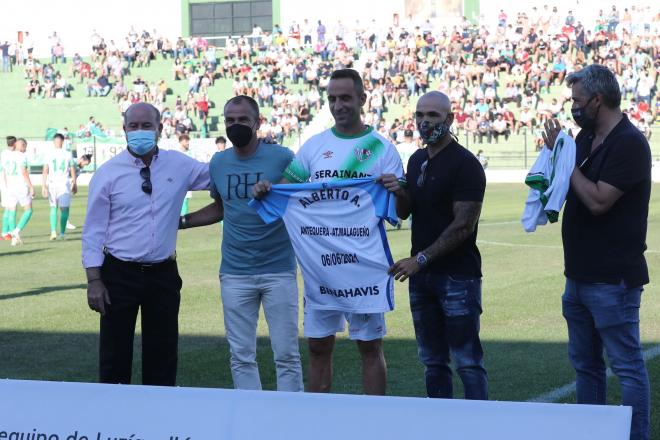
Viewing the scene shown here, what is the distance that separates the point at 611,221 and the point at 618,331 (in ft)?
1.82

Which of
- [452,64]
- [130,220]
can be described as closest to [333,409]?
[130,220]

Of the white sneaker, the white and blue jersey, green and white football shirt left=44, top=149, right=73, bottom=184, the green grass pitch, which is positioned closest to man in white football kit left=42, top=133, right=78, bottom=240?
green and white football shirt left=44, top=149, right=73, bottom=184

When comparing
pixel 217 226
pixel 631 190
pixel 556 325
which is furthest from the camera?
pixel 217 226

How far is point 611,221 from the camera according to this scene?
5.69m

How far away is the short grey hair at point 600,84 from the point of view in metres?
5.66

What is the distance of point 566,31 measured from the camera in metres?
53.2

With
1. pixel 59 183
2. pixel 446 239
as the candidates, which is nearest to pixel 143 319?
pixel 446 239

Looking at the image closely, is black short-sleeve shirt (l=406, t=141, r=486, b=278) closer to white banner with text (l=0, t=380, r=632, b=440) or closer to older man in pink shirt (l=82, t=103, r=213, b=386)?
older man in pink shirt (l=82, t=103, r=213, b=386)

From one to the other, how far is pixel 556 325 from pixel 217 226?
13.3 meters

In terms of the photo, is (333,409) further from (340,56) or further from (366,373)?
(340,56)

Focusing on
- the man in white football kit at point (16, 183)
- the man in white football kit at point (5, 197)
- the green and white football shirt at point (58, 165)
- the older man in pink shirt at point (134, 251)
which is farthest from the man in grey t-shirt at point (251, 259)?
the green and white football shirt at point (58, 165)

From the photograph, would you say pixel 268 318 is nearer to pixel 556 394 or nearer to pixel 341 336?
pixel 556 394

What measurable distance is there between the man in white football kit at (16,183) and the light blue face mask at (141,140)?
14440 millimetres

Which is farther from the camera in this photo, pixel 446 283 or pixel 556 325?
pixel 556 325
